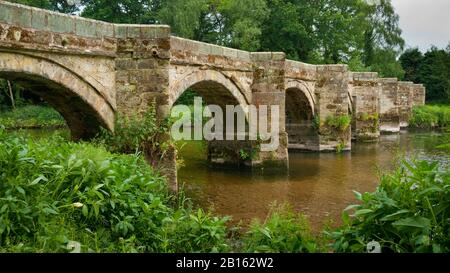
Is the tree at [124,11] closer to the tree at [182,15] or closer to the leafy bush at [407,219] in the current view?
the tree at [182,15]

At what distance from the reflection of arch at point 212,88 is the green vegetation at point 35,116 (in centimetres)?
1619

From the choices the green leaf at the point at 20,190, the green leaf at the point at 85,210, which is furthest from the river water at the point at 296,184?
the green leaf at the point at 20,190

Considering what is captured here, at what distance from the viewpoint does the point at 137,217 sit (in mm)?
4918

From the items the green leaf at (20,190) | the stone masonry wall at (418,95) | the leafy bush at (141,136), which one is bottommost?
the green leaf at (20,190)

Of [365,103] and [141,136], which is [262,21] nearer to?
[365,103]

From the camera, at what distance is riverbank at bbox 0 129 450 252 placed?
3615mm

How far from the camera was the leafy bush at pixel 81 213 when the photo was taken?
400 centimetres

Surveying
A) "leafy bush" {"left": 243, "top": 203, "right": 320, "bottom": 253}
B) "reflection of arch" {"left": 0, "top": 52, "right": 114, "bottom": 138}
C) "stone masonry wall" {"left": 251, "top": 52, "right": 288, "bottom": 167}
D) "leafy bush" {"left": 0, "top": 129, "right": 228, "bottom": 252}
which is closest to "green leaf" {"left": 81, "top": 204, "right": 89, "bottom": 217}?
"leafy bush" {"left": 0, "top": 129, "right": 228, "bottom": 252}

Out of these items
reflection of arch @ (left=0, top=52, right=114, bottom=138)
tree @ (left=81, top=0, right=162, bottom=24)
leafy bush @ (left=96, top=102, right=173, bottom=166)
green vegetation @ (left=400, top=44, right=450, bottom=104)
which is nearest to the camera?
reflection of arch @ (left=0, top=52, right=114, bottom=138)

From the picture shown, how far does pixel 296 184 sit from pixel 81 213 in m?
7.34

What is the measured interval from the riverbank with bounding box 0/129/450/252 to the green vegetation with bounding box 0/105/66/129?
22526 millimetres

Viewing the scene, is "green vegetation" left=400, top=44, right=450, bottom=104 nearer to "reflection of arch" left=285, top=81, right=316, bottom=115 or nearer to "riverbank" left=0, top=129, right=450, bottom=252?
"reflection of arch" left=285, top=81, right=316, bottom=115
